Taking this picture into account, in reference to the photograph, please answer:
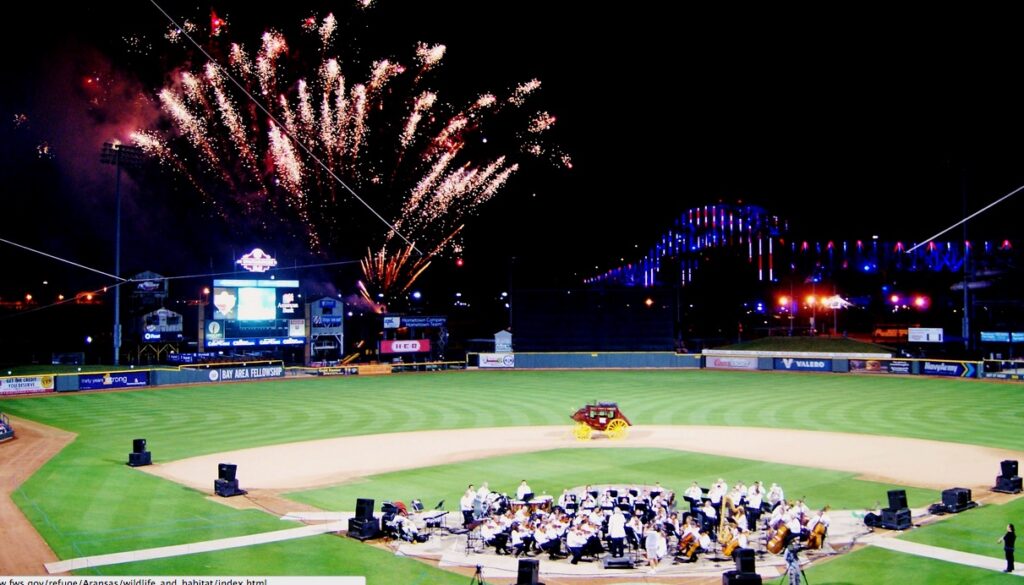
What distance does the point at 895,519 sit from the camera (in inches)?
745

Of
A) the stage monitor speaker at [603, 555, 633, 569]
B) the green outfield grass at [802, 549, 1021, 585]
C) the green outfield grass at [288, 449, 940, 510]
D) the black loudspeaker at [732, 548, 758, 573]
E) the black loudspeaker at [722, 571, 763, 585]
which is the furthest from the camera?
the green outfield grass at [288, 449, 940, 510]

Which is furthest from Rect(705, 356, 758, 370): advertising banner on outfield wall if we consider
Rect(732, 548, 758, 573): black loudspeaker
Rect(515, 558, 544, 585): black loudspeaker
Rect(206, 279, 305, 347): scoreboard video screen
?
Rect(515, 558, 544, 585): black loudspeaker

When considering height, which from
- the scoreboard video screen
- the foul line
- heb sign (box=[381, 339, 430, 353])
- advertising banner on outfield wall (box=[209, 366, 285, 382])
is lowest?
the foul line

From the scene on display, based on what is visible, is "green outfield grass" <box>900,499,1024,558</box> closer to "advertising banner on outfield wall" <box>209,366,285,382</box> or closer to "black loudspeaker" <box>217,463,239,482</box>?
"black loudspeaker" <box>217,463,239,482</box>

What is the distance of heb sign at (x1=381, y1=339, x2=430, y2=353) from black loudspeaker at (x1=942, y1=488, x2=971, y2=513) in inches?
2276

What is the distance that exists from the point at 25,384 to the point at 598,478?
43.5m

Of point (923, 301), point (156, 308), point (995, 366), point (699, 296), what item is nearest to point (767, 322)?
point (699, 296)

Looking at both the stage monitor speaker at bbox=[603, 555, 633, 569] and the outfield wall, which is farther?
the outfield wall

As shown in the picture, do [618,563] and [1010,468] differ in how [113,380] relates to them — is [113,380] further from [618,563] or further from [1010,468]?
[1010,468]

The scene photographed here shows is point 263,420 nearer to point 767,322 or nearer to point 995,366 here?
point 995,366

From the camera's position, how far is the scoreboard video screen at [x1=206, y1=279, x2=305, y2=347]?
212 feet

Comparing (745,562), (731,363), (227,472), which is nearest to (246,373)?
(731,363)

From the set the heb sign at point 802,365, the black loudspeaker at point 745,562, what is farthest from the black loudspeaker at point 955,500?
the heb sign at point 802,365

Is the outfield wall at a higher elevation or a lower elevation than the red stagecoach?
higher
